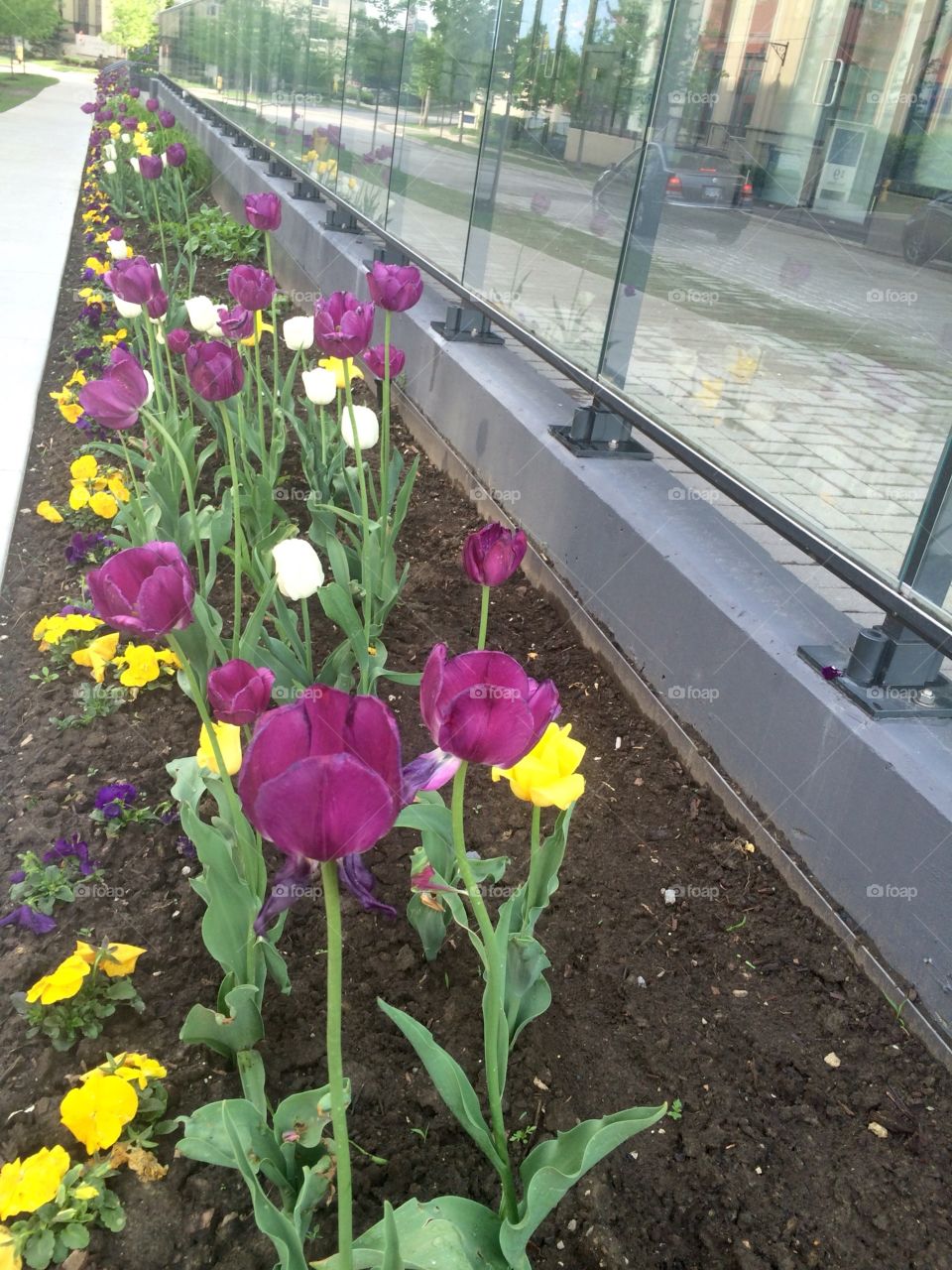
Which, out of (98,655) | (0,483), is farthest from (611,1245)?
(0,483)

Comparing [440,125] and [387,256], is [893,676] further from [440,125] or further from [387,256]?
[387,256]

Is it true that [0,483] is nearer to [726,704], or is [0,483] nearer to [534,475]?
[534,475]

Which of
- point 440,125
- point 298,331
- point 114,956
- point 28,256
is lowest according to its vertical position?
point 28,256

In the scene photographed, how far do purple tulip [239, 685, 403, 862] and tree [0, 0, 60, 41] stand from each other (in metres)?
30.1

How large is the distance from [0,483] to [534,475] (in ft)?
5.87

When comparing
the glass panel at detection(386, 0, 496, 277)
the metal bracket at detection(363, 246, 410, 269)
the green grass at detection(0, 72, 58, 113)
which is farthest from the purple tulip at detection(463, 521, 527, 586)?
the green grass at detection(0, 72, 58, 113)

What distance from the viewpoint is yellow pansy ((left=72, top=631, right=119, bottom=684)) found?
2318 millimetres

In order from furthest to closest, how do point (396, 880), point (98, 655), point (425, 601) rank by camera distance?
point (425, 601), point (98, 655), point (396, 880)

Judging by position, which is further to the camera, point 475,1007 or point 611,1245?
point 475,1007

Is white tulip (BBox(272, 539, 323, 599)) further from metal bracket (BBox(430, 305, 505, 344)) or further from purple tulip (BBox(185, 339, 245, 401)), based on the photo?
metal bracket (BBox(430, 305, 505, 344))

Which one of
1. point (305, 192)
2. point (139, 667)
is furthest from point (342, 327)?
point (305, 192)

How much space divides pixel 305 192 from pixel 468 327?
4.12m

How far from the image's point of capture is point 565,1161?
116 cm

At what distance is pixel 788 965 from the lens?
188cm
